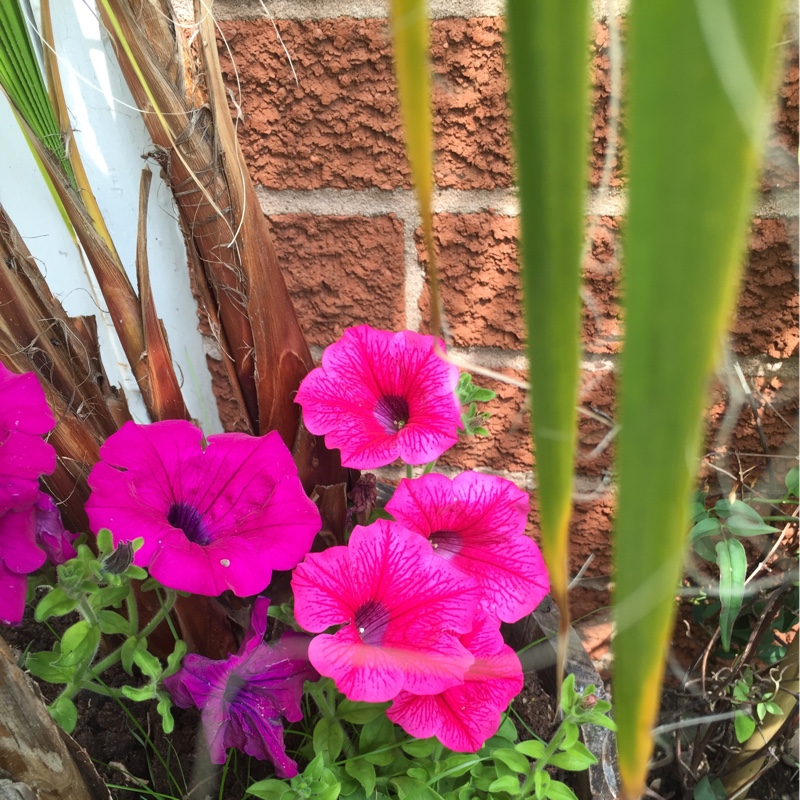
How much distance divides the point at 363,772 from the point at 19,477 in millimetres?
219

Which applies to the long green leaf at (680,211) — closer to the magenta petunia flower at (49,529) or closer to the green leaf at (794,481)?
the magenta petunia flower at (49,529)

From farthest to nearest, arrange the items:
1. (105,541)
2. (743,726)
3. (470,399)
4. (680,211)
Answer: (743,726) → (470,399) → (105,541) → (680,211)

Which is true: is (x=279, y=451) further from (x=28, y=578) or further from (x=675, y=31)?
(x=675, y=31)

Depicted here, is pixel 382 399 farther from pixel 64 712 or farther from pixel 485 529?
pixel 64 712

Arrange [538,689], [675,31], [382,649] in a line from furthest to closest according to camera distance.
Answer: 1. [538,689]
2. [382,649]
3. [675,31]

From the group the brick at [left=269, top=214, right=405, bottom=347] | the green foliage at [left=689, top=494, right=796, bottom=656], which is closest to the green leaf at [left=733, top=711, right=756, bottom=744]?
the green foliage at [left=689, top=494, right=796, bottom=656]

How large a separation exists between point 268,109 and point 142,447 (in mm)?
276

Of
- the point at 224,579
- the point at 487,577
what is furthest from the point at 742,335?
the point at 224,579

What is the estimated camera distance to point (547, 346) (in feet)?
0.30

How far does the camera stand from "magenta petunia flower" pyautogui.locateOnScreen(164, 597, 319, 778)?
0.31 meters

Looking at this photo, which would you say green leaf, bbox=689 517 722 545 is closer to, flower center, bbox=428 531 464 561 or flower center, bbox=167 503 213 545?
flower center, bbox=428 531 464 561

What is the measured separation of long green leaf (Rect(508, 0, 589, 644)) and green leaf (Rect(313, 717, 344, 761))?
11.6 inches

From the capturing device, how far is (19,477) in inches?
10.9

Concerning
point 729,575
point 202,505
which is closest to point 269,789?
point 202,505
